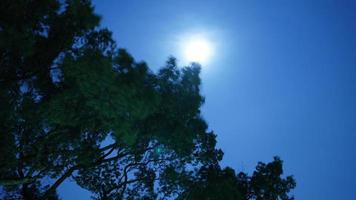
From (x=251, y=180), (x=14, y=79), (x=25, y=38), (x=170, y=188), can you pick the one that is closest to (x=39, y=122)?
(x=14, y=79)

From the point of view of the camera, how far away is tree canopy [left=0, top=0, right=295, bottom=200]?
9.58 meters

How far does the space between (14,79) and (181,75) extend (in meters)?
7.48

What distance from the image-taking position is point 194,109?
12664 millimetres

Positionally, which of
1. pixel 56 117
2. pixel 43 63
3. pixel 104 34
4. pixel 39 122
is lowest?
pixel 56 117

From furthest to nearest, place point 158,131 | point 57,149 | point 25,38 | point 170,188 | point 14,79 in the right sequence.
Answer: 1. point 170,188
2. point 57,149
3. point 158,131
4. point 14,79
5. point 25,38

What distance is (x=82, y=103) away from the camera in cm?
1120

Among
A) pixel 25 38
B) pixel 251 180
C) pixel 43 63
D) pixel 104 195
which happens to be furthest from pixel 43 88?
pixel 251 180

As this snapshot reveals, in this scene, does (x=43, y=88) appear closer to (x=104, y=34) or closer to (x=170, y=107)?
(x=104, y=34)

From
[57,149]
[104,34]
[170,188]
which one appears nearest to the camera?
[104,34]

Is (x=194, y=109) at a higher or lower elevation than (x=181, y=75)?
lower

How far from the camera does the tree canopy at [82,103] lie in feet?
31.4

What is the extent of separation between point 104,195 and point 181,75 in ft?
35.3

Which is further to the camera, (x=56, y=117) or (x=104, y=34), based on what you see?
(x=104, y=34)

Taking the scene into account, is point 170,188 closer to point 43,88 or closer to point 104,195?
point 104,195
